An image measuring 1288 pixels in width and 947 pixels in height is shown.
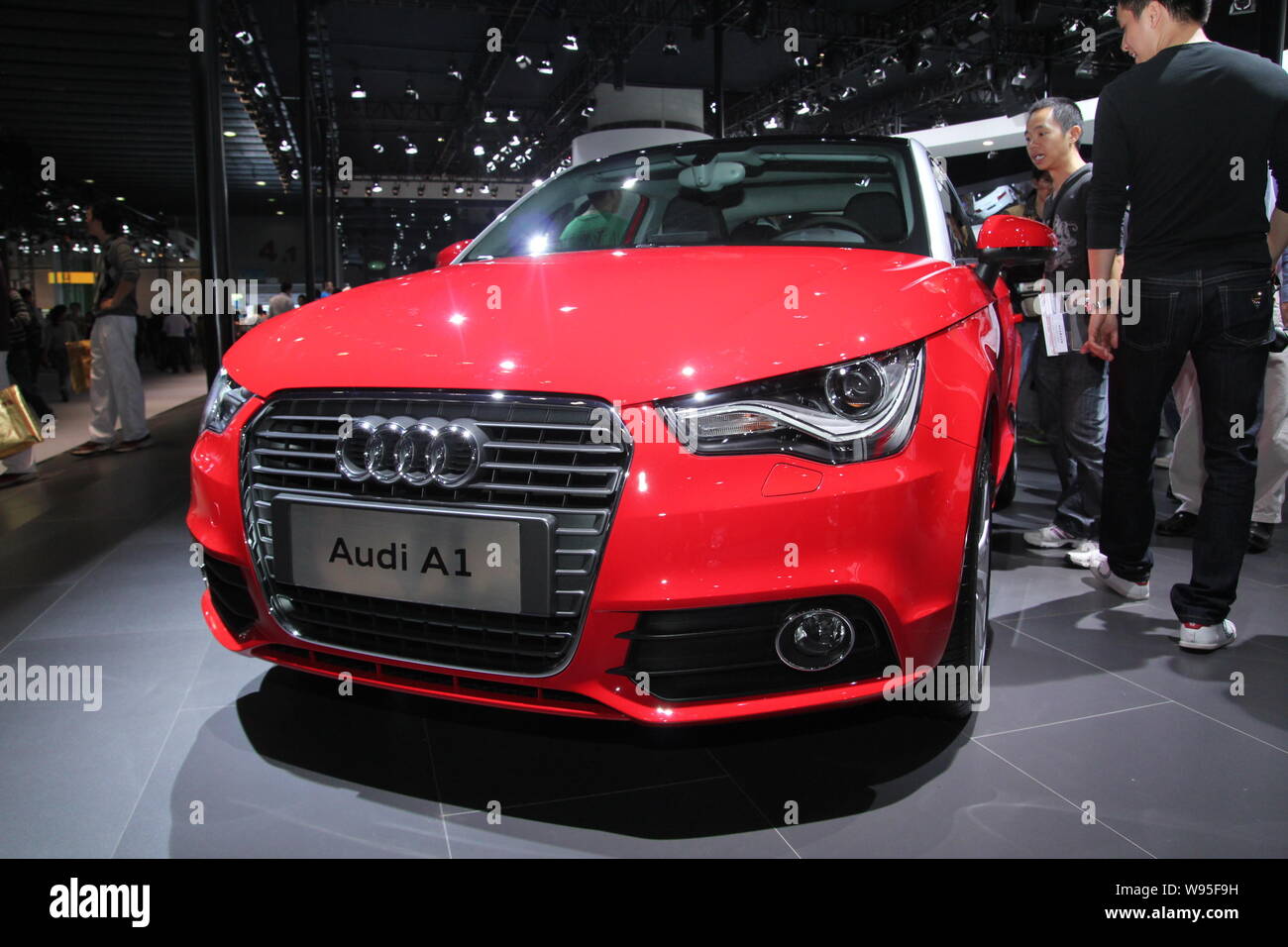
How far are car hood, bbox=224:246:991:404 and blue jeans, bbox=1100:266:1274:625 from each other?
862mm

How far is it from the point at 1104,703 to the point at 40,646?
9.05 ft

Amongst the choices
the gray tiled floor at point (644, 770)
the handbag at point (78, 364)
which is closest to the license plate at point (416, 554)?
the gray tiled floor at point (644, 770)

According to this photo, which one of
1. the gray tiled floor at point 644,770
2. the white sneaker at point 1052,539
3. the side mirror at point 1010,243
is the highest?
the side mirror at point 1010,243

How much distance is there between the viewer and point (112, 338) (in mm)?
6113

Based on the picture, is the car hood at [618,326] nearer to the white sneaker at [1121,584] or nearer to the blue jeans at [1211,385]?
the blue jeans at [1211,385]

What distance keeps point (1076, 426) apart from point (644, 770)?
2323mm

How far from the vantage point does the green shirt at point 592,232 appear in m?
2.61

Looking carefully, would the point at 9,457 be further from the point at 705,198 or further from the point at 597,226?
the point at 705,198

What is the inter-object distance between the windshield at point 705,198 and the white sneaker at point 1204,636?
4.65 feet

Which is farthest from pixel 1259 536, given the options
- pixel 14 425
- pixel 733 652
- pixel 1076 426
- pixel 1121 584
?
pixel 14 425

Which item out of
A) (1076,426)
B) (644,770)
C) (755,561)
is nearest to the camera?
(755,561)

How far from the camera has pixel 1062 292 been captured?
11.0 feet
